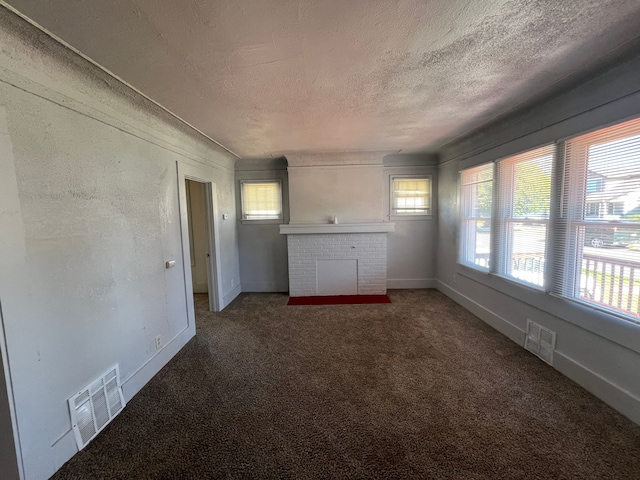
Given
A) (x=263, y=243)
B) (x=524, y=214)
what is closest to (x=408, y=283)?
(x=524, y=214)

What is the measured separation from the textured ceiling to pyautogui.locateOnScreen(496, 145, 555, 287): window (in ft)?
2.21

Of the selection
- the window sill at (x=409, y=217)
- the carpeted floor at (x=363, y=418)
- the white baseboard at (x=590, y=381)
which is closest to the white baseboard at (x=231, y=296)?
the carpeted floor at (x=363, y=418)

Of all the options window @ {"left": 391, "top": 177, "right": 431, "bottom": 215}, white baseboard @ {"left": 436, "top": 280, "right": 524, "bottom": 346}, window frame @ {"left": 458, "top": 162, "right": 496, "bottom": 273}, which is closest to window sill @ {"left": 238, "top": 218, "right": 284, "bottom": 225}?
window @ {"left": 391, "top": 177, "right": 431, "bottom": 215}

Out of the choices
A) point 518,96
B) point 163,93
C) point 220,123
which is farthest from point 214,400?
point 518,96

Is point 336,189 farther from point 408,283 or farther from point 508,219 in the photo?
point 508,219

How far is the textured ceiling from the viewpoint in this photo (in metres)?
1.31

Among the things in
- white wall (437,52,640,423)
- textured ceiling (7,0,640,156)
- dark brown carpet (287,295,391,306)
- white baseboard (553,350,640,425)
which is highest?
textured ceiling (7,0,640,156)

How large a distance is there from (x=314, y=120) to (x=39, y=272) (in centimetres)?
253

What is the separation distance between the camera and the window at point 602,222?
190 cm

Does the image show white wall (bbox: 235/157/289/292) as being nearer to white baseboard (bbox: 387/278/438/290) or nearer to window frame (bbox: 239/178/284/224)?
window frame (bbox: 239/178/284/224)

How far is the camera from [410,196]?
512 cm

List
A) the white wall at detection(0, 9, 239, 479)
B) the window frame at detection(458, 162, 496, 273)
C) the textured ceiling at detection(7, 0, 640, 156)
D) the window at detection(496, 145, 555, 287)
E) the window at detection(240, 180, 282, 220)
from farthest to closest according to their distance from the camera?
the window at detection(240, 180, 282, 220) → the window frame at detection(458, 162, 496, 273) → the window at detection(496, 145, 555, 287) → the white wall at detection(0, 9, 239, 479) → the textured ceiling at detection(7, 0, 640, 156)

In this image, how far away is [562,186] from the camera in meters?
2.41

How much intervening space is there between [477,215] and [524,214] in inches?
35.6
